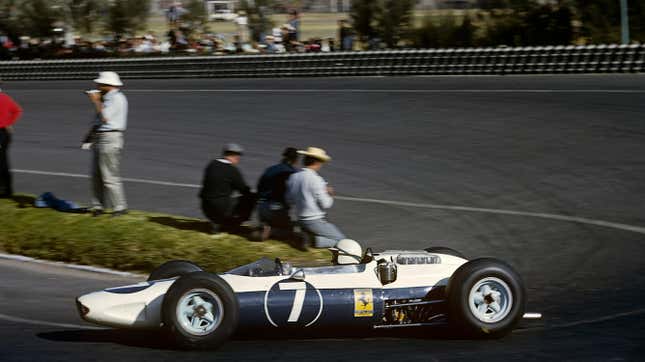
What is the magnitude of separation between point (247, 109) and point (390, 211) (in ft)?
32.1

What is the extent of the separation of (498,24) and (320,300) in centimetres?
2216

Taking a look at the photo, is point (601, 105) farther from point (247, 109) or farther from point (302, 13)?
point (302, 13)

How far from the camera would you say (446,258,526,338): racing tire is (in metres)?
7.74

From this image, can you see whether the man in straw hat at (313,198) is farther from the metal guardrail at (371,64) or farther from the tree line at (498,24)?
the tree line at (498,24)

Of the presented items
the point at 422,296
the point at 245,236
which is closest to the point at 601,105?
the point at 245,236

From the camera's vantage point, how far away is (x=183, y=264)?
860cm

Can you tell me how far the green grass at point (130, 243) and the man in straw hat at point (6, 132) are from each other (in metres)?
1.08

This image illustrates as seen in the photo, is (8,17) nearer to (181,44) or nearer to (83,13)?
(83,13)

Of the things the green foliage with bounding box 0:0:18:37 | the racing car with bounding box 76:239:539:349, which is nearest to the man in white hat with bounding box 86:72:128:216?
the racing car with bounding box 76:239:539:349

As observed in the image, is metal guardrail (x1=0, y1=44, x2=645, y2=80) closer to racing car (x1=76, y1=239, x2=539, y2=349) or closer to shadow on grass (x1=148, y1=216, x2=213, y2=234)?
shadow on grass (x1=148, y1=216, x2=213, y2=234)

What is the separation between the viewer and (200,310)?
766 cm

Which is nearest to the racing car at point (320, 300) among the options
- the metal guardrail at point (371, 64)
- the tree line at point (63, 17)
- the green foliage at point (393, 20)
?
the metal guardrail at point (371, 64)

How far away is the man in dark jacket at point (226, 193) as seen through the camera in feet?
37.1

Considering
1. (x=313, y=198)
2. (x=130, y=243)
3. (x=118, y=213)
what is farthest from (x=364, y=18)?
(x=313, y=198)
